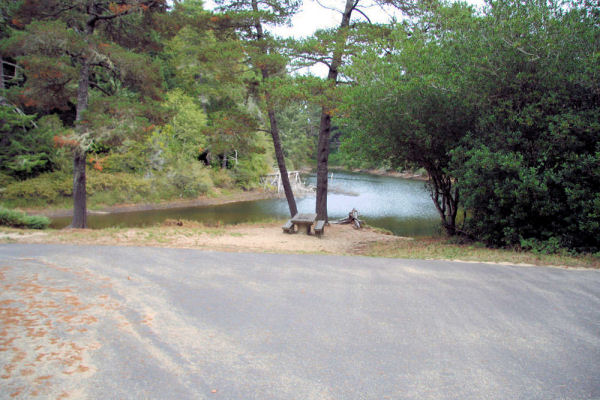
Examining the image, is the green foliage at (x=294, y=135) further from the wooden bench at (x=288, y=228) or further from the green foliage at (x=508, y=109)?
the green foliage at (x=508, y=109)

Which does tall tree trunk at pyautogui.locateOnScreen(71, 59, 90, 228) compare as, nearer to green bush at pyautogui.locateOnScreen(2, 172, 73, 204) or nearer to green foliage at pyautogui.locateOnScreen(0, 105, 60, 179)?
green foliage at pyautogui.locateOnScreen(0, 105, 60, 179)

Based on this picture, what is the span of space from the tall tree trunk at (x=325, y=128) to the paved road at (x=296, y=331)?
29.6ft

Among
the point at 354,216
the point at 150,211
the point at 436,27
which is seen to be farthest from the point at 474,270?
the point at 150,211

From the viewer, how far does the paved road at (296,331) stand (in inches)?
129

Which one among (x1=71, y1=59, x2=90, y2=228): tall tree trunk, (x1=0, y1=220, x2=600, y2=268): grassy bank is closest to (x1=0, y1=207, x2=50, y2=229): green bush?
(x1=71, y1=59, x2=90, y2=228): tall tree trunk

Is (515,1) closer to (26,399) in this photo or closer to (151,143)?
(26,399)

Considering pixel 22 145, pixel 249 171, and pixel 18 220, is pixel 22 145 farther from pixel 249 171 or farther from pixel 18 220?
pixel 249 171

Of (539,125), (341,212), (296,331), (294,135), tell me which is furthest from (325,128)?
(294,135)

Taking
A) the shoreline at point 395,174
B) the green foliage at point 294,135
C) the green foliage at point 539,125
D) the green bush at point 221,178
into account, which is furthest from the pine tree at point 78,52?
the green foliage at point 294,135

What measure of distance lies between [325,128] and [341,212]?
11539 millimetres

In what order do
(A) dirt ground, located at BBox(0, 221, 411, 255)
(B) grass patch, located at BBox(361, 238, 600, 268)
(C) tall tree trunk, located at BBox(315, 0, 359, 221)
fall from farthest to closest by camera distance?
(C) tall tree trunk, located at BBox(315, 0, 359, 221), (A) dirt ground, located at BBox(0, 221, 411, 255), (B) grass patch, located at BBox(361, 238, 600, 268)

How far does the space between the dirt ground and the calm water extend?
22.1 ft

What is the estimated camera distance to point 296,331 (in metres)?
4.26

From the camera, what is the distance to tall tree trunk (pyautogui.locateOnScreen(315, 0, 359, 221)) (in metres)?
13.6
